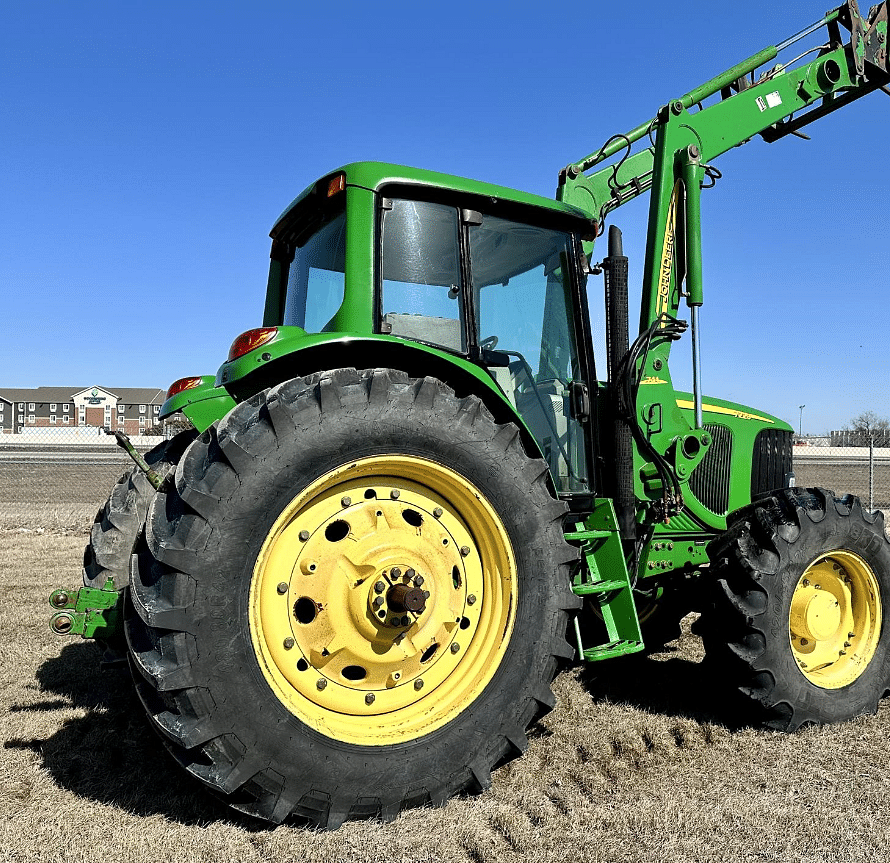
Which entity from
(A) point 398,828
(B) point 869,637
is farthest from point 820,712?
(A) point 398,828

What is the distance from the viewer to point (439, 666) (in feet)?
9.65

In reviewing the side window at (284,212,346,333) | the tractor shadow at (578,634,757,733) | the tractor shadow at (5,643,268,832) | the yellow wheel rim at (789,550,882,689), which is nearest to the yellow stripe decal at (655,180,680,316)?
the yellow wheel rim at (789,550,882,689)

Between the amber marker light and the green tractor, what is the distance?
14mm

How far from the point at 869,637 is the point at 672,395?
1.69m

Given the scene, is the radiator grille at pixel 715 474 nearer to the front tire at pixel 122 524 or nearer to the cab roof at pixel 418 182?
the cab roof at pixel 418 182

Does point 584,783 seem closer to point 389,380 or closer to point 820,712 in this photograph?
point 820,712

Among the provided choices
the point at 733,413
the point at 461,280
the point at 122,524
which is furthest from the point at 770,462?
the point at 122,524

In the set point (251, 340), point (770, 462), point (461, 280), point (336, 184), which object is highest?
point (336, 184)

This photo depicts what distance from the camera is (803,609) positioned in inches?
154

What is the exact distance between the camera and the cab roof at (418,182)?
3.32m

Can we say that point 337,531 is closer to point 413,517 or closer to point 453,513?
point 413,517

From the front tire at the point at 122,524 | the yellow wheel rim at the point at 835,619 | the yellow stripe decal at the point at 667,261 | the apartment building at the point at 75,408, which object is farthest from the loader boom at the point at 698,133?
the apartment building at the point at 75,408

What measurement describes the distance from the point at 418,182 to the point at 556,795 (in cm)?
268

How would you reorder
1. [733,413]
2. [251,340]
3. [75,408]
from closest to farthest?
[251,340] < [733,413] < [75,408]
